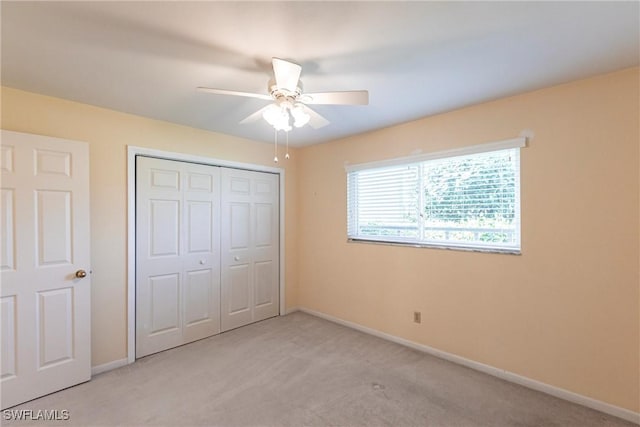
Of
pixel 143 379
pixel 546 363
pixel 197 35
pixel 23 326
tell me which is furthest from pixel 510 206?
pixel 23 326

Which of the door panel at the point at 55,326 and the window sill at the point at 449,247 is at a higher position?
the window sill at the point at 449,247

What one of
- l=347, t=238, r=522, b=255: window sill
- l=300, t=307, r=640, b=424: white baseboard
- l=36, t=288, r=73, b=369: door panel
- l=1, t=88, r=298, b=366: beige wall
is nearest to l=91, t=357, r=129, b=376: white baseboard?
l=1, t=88, r=298, b=366: beige wall

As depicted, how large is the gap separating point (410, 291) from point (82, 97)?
345cm

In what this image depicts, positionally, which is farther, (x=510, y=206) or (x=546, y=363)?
(x=510, y=206)

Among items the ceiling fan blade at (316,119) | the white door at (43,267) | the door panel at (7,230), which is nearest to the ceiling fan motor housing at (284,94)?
the ceiling fan blade at (316,119)

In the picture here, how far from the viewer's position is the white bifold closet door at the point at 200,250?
2.96 meters

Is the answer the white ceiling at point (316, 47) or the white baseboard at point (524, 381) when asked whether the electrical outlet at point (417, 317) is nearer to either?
the white baseboard at point (524, 381)

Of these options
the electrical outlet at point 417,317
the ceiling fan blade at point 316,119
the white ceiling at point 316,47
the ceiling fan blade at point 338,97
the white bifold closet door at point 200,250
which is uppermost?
the white ceiling at point 316,47

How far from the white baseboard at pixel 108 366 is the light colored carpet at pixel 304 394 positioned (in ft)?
0.28

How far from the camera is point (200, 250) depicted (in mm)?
3346

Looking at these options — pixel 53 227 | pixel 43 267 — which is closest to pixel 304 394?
pixel 43 267

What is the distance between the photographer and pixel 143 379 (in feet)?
8.14

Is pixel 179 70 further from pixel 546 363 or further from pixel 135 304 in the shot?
pixel 546 363

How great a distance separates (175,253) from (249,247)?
917mm
